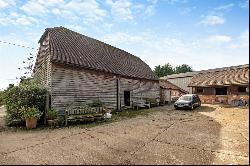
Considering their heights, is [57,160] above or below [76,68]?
below

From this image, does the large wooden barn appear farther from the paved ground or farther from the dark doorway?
the paved ground

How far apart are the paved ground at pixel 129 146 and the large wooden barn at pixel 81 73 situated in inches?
189

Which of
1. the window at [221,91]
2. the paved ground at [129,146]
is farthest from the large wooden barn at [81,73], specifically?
the window at [221,91]

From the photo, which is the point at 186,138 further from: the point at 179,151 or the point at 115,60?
the point at 115,60

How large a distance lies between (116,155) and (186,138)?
3.84 meters

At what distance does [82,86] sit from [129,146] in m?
9.23

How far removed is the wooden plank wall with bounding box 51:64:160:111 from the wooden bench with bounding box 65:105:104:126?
132 cm

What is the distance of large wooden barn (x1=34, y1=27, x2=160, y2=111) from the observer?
49.3 feet

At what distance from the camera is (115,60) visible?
77.1 feet

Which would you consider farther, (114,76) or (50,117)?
(114,76)

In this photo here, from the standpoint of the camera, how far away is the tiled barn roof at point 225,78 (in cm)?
2685

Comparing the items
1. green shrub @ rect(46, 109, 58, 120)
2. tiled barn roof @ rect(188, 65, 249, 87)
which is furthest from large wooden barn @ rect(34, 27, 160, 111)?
tiled barn roof @ rect(188, 65, 249, 87)

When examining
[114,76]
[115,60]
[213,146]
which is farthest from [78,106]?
[213,146]

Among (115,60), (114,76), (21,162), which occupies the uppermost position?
(115,60)
